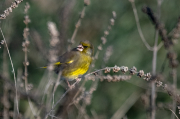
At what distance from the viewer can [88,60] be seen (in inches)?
157

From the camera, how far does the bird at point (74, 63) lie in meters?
3.91

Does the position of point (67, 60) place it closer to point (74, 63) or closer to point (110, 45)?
point (74, 63)

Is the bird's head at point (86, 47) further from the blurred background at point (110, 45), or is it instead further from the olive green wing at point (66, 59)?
the blurred background at point (110, 45)

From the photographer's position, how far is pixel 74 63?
3.96 meters

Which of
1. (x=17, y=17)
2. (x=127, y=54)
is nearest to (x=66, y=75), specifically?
(x=127, y=54)

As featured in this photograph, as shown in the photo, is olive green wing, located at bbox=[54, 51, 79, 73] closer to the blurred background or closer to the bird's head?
the bird's head

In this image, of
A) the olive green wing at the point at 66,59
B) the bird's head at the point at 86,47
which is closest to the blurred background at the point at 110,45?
the bird's head at the point at 86,47

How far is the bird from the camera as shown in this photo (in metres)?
3.91

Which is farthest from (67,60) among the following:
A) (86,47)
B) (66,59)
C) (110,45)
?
A: (110,45)

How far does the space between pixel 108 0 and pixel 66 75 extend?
3.04 meters

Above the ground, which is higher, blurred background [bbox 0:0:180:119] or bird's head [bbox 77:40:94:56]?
blurred background [bbox 0:0:180:119]

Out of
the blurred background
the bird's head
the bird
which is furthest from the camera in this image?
the blurred background

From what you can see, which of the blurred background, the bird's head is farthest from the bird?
the blurred background

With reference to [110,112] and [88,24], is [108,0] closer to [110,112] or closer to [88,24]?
[88,24]
